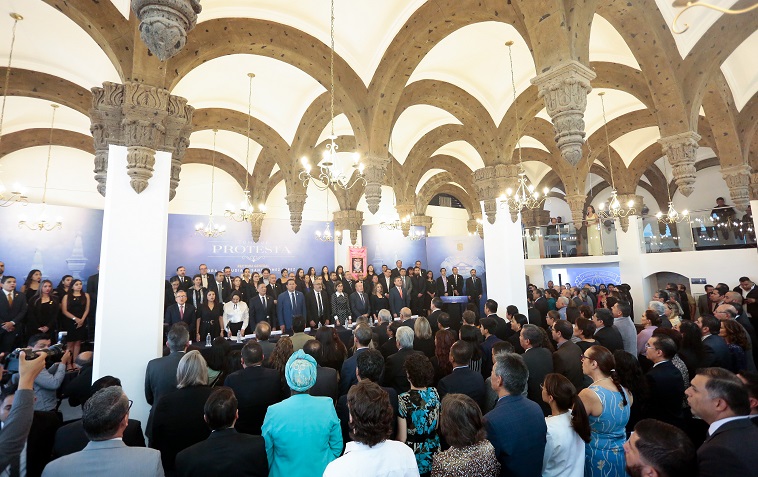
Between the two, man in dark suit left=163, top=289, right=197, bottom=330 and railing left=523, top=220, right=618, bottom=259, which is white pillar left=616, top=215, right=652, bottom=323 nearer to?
railing left=523, top=220, right=618, bottom=259

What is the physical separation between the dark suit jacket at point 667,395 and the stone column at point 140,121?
216 inches

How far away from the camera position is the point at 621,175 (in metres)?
12.3

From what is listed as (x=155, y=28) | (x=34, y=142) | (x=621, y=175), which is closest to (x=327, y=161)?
(x=155, y=28)

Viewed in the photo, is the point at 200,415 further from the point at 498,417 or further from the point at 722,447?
the point at 722,447

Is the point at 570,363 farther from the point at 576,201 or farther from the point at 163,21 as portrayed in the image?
the point at 576,201

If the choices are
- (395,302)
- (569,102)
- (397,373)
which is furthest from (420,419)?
(395,302)

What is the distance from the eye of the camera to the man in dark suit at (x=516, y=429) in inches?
72.9

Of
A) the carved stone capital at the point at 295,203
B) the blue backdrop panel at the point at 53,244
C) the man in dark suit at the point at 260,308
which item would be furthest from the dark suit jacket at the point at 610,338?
the blue backdrop panel at the point at 53,244

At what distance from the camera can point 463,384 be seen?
2701 millimetres

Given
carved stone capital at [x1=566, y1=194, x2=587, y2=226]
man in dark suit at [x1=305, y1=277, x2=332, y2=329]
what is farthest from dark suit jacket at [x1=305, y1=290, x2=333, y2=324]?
carved stone capital at [x1=566, y1=194, x2=587, y2=226]

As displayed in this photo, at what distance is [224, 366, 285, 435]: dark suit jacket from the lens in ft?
9.02

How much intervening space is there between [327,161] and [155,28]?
2.55m

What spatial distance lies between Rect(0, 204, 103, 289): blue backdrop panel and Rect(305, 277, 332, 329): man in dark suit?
23.6 ft

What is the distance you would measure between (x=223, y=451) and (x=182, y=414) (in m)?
0.91
